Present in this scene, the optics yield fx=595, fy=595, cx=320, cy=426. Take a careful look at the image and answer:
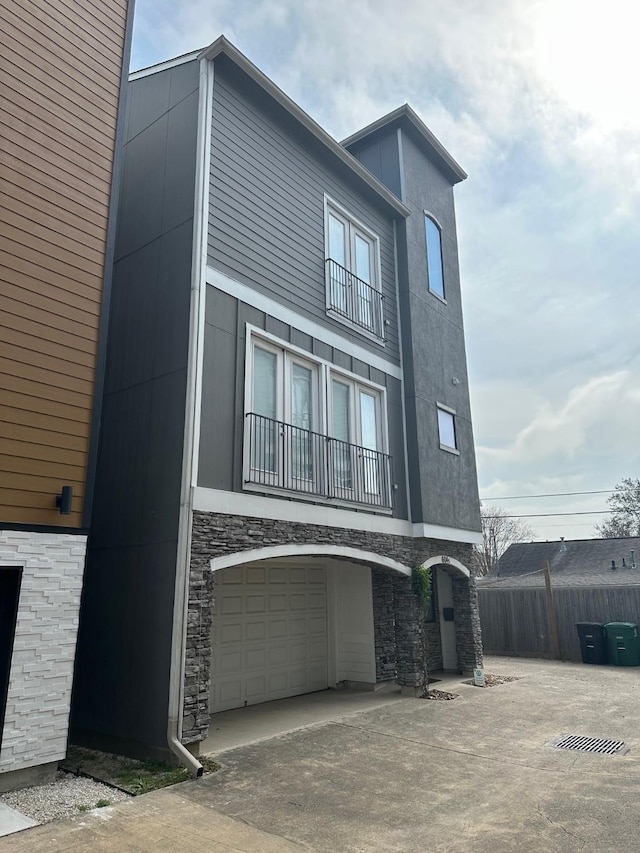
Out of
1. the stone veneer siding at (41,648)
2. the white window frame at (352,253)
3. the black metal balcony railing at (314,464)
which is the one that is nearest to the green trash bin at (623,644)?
the black metal balcony railing at (314,464)

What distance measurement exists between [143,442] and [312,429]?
2.48m

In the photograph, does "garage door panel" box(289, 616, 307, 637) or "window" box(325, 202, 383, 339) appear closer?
"window" box(325, 202, 383, 339)

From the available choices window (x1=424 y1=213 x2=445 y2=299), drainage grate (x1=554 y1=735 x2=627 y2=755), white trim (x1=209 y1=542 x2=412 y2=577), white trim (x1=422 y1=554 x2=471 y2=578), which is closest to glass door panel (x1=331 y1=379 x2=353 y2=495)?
white trim (x1=209 y1=542 x2=412 y2=577)

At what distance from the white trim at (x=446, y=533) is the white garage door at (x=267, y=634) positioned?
1.97m

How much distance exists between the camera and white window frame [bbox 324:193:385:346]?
958cm

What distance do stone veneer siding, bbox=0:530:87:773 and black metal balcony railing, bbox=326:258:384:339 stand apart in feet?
18.6

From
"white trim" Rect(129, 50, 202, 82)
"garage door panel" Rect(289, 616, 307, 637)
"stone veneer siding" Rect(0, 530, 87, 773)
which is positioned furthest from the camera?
"garage door panel" Rect(289, 616, 307, 637)

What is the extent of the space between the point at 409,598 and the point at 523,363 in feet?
32.0

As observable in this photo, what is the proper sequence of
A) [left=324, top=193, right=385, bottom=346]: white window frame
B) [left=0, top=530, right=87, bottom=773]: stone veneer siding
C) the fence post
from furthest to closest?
the fence post, [left=324, top=193, right=385, bottom=346]: white window frame, [left=0, top=530, right=87, bottom=773]: stone veneer siding

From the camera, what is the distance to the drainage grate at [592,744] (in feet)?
21.2

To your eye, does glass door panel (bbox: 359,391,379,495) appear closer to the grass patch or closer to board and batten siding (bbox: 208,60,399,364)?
board and batten siding (bbox: 208,60,399,364)

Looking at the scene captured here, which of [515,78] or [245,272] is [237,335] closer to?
[245,272]

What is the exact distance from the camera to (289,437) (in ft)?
26.6

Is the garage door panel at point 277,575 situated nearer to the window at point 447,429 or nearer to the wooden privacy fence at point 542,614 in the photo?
the window at point 447,429
